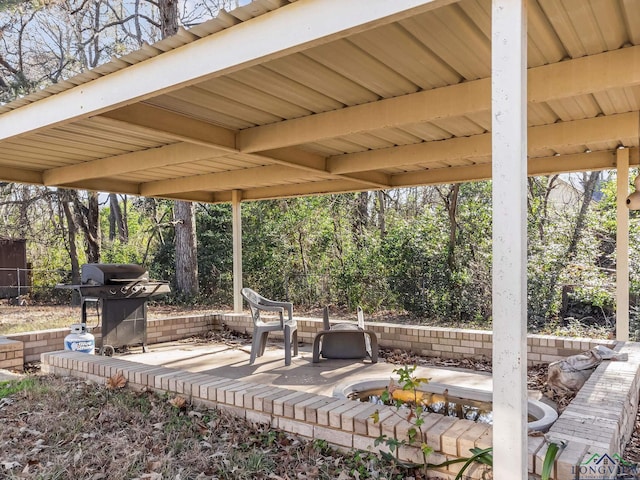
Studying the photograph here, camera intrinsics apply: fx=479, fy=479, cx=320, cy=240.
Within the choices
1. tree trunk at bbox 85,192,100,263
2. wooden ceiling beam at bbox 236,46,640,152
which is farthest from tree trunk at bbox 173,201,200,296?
wooden ceiling beam at bbox 236,46,640,152

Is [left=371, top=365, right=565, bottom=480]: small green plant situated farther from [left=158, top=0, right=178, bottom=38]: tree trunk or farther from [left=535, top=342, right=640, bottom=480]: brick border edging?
[left=158, top=0, right=178, bottom=38]: tree trunk

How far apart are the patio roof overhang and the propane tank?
6.14 ft

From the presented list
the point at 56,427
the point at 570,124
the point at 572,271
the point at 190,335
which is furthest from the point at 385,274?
the point at 56,427

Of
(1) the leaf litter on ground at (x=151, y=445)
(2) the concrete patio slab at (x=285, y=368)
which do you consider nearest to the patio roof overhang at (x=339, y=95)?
→ (1) the leaf litter on ground at (x=151, y=445)

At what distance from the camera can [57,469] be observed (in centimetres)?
257

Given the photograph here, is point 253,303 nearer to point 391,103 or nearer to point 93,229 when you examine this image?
point 391,103

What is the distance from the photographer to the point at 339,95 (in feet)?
11.9

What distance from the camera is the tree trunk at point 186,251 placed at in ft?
35.8

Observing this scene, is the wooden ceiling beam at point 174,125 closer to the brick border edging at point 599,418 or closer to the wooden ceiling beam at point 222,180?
the wooden ceiling beam at point 222,180

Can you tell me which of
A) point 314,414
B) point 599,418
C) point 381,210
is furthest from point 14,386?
point 381,210

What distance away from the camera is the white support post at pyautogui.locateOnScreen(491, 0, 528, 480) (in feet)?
6.25

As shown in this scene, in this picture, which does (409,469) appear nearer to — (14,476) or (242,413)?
(242,413)

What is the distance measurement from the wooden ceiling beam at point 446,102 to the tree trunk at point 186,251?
663 centimetres

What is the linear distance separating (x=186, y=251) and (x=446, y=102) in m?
8.68
